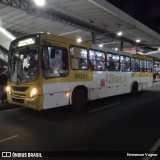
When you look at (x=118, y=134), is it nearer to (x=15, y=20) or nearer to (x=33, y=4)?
(x=33, y=4)

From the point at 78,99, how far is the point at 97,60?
2.45m

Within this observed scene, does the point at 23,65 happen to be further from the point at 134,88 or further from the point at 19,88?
the point at 134,88

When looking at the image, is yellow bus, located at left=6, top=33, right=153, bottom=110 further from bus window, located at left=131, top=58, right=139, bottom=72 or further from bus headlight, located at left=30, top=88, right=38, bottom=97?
bus window, located at left=131, top=58, right=139, bottom=72

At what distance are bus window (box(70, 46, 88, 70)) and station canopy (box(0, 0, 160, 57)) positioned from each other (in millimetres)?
6915

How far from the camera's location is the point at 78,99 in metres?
9.43

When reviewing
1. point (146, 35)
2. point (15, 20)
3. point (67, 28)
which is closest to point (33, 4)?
point (15, 20)

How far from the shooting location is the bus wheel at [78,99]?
30.3 ft

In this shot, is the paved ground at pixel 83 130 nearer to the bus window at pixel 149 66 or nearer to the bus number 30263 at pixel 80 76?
the bus number 30263 at pixel 80 76

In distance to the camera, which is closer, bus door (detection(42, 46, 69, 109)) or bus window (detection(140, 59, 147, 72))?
bus door (detection(42, 46, 69, 109))

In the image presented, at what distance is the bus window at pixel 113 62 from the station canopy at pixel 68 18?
5254 mm

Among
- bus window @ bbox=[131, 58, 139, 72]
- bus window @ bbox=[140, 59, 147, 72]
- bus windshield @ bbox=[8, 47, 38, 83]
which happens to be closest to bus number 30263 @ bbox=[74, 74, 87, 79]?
bus windshield @ bbox=[8, 47, 38, 83]

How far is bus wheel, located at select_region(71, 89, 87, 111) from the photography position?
9.24 meters

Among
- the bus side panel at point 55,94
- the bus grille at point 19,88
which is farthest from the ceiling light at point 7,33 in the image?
the bus side panel at point 55,94

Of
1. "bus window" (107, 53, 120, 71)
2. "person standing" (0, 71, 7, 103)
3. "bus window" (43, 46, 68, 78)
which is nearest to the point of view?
"bus window" (43, 46, 68, 78)
